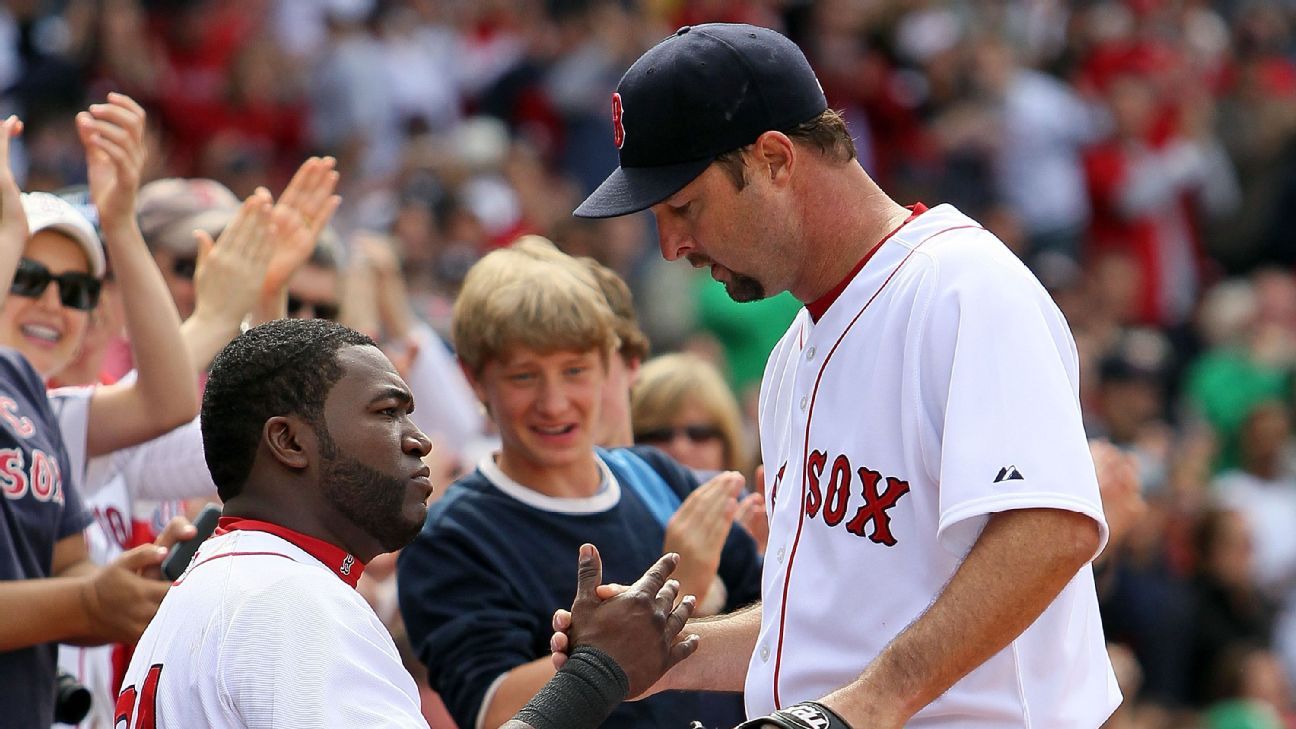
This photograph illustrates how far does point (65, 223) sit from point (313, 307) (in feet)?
3.48

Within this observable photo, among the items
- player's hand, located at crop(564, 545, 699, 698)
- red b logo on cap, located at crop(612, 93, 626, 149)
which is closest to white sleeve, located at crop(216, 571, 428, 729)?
player's hand, located at crop(564, 545, 699, 698)

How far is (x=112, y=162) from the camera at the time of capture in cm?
427

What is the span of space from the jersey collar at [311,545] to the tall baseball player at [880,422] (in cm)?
41

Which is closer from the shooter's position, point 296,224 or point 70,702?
point 70,702

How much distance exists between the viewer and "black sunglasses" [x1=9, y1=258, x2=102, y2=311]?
14.4 ft

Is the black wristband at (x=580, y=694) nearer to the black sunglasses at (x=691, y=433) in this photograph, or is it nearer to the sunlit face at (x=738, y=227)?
the sunlit face at (x=738, y=227)

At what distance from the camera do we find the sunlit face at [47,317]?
440cm

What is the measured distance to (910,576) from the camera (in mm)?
2920

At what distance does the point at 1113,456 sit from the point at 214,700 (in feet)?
8.45

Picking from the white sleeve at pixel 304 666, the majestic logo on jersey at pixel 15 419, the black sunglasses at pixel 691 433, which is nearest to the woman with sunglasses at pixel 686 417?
the black sunglasses at pixel 691 433

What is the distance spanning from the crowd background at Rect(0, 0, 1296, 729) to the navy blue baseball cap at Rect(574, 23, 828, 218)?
18.4 feet

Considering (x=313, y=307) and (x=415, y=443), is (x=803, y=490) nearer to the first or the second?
(x=415, y=443)

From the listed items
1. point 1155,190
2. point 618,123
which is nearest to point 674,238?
point 618,123

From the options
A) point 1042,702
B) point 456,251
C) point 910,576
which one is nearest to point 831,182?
point 910,576
